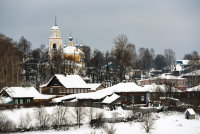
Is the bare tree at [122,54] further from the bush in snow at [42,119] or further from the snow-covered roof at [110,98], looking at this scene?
the bush in snow at [42,119]

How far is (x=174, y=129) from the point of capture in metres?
35.9

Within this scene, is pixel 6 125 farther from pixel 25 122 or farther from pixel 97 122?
pixel 97 122

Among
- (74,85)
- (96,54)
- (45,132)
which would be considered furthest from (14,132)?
(96,54)

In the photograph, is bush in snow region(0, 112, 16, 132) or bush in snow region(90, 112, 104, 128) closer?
bush in snow region(0, 112, 16, 132)

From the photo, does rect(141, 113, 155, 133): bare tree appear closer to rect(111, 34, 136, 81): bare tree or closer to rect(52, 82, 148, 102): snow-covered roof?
rect(52, 82, 148, 102): snow-covered roof

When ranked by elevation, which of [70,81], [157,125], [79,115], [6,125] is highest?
[70,81]

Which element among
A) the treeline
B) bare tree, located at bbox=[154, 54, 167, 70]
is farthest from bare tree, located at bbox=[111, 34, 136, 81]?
bare tree, located at bbox=[154, 54, 167, 70]

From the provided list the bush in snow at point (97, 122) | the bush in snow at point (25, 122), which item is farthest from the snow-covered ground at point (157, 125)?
the bush in snow at point (25, 122)

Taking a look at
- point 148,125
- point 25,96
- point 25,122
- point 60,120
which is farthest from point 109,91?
point 25,122

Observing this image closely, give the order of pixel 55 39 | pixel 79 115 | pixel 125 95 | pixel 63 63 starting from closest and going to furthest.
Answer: pixel 79 115, pixel 125 95, pixel 63 63, pixel 55 39

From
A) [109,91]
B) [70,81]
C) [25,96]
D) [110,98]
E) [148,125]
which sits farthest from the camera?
[70,81]

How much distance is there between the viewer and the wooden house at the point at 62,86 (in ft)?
187

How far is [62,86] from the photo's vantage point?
57.0m

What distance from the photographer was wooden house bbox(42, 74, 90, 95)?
187 ft
